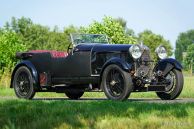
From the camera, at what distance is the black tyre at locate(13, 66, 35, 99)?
1413 cm

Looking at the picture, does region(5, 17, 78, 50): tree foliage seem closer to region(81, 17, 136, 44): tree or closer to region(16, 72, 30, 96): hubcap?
region(81, 17, 136, 44): tree

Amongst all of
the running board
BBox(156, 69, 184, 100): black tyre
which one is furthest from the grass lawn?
BBox(156, 69, 184, 100): black tyre

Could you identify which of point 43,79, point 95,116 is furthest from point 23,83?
point 95,116

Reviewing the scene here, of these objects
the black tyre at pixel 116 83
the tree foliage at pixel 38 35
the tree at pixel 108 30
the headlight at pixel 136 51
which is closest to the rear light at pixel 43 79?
the black tyre at pixel 116 83

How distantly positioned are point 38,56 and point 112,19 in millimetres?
36424

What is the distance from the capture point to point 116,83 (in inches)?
482

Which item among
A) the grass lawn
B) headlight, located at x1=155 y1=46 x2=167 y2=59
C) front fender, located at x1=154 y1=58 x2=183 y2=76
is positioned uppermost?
headlight, located at x1=155 y1=46 x2=167 y2=59

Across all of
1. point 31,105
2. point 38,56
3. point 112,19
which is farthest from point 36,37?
point 31,105

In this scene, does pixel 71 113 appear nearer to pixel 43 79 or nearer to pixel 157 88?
pixel 157 88

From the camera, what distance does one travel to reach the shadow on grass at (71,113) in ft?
24.8

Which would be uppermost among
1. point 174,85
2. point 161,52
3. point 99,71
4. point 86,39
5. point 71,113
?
point 86,39

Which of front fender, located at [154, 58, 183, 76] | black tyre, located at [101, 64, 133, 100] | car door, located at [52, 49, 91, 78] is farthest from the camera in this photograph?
front fender, located at [154, 58, 183, 76]

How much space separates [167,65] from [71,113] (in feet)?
18.3

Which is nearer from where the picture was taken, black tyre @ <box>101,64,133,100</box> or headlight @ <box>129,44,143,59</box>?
black tyre @ <box>101,64,133,100</box>
